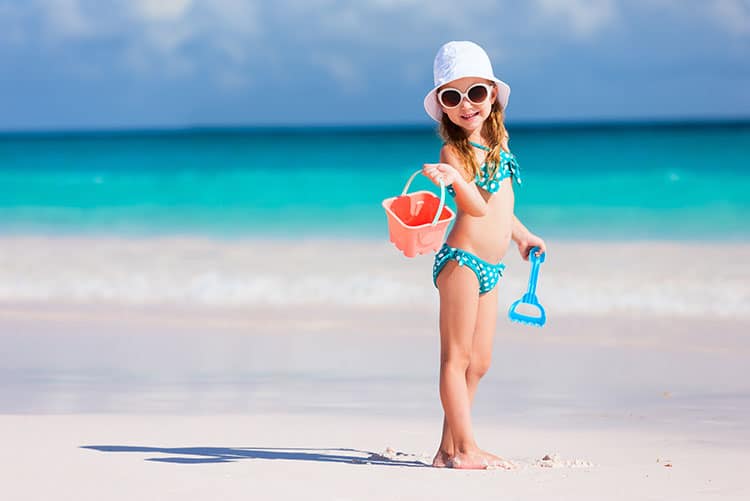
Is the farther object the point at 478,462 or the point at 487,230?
the point at 487,230

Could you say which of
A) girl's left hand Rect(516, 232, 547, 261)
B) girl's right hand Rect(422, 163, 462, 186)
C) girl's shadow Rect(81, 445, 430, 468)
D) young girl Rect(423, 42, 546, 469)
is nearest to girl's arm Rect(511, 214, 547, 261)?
girl's left hand Rect(516, 232, 547, 261)

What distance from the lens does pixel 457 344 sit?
3.83 m

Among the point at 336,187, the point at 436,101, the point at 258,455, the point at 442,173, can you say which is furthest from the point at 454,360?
the point at 336,187

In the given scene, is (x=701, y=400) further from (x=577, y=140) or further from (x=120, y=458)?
(x=577, y=140)

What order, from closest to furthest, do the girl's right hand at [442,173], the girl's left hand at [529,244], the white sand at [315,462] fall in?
the white sand at [315,462]
the girl's right hand at [442,173]
the girl's left hand at [529,244]

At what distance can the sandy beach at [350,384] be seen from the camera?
3.64 meters

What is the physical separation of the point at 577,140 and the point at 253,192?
17.3 metres

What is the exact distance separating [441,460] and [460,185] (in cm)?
90

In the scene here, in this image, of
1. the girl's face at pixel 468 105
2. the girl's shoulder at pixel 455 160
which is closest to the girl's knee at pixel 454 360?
the girl's shoulder at pixel 455 160

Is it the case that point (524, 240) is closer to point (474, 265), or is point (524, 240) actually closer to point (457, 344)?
point (474, 265)

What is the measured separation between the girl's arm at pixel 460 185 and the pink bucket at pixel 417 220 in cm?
3

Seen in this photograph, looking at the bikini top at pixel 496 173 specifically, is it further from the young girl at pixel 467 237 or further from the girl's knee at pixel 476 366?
the girl's knee at pixel 476 366

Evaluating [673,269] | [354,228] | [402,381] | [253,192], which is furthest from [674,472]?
[253,192]

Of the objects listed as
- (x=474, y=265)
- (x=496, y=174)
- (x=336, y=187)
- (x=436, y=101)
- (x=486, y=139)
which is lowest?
(x=474, y=265)
